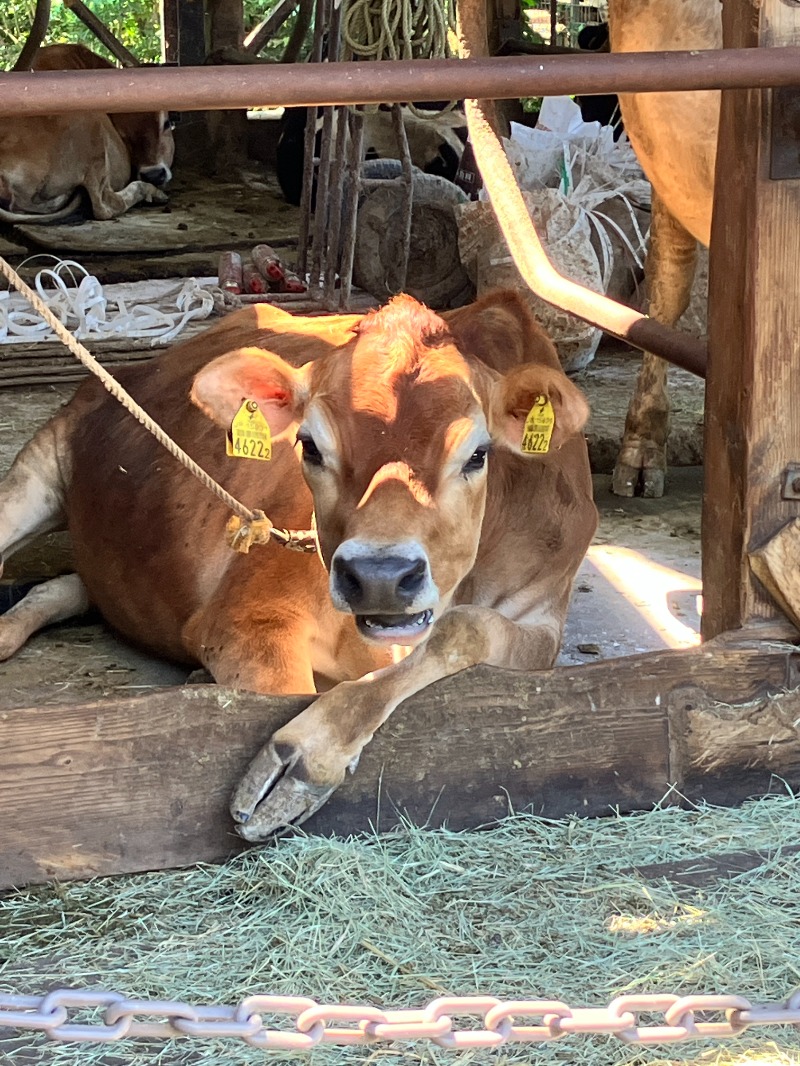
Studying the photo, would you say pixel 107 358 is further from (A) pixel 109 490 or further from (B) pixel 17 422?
(A) pixel 109 490

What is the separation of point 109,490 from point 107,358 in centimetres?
311

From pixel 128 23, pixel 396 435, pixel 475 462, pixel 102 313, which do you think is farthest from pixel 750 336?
pixel 128 23

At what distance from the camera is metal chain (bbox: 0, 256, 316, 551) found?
106 inches

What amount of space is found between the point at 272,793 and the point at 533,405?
100 centimetres

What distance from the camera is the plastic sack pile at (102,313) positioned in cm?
762

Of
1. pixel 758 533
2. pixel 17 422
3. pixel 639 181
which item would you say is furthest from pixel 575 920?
pixel 639 181

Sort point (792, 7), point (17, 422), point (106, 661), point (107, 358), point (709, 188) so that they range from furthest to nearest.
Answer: point (107, 358)
point (17, 422)
point (709, 188)
point (106, 661)
point (792, 7)

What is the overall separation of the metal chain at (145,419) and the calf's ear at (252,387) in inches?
4.7

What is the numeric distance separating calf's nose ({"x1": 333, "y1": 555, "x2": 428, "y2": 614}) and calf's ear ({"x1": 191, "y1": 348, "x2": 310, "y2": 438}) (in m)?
0.67

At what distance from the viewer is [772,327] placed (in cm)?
285

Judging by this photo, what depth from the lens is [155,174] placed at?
13086 millimetres

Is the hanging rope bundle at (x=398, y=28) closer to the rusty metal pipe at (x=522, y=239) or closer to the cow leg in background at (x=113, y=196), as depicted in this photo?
the rusty metal pipe at (x=522, y=239)

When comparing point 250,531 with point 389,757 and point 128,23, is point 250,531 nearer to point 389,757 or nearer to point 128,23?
point 389,757

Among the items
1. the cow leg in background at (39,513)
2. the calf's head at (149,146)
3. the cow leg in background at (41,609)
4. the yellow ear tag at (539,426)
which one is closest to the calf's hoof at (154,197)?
the calf's head at (149,146)
